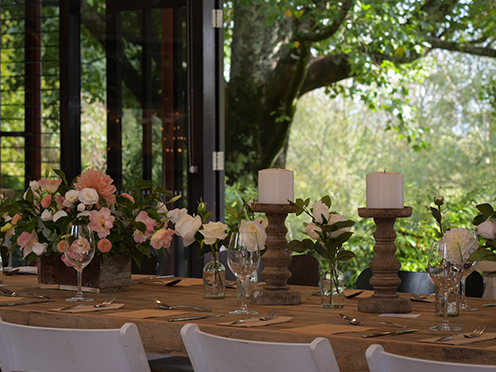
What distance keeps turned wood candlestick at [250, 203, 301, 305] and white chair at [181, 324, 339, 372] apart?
0.53 m

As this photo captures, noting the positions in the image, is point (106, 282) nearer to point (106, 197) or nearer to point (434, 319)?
point (106, 197)

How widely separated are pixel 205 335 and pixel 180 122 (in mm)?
2744

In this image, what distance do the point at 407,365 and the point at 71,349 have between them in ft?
2.26

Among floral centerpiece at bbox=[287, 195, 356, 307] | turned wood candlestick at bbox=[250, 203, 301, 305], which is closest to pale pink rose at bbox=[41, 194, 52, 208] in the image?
turned wood candlestick at bbox=[250, 203, 301, 305]

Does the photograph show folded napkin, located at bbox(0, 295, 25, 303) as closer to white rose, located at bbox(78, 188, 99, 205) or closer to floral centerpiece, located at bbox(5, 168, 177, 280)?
floral centerpiece, located at bbox(5, 168, 177, 280)

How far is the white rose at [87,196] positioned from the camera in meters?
1.98

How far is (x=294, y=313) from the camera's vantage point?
169cm

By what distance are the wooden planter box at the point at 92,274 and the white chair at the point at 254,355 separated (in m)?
0.81

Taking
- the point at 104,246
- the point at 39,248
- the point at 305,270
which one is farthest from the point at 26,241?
the point at 305,270

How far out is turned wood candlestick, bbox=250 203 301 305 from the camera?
184 centimetres

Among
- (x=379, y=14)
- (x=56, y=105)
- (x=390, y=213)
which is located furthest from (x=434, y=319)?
(x=379, y=14)

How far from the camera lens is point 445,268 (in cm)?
151

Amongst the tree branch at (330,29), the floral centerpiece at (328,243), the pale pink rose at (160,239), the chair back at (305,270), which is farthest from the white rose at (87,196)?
the tree branch at (330,29)

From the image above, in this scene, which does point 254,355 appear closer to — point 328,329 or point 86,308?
point 328,329
